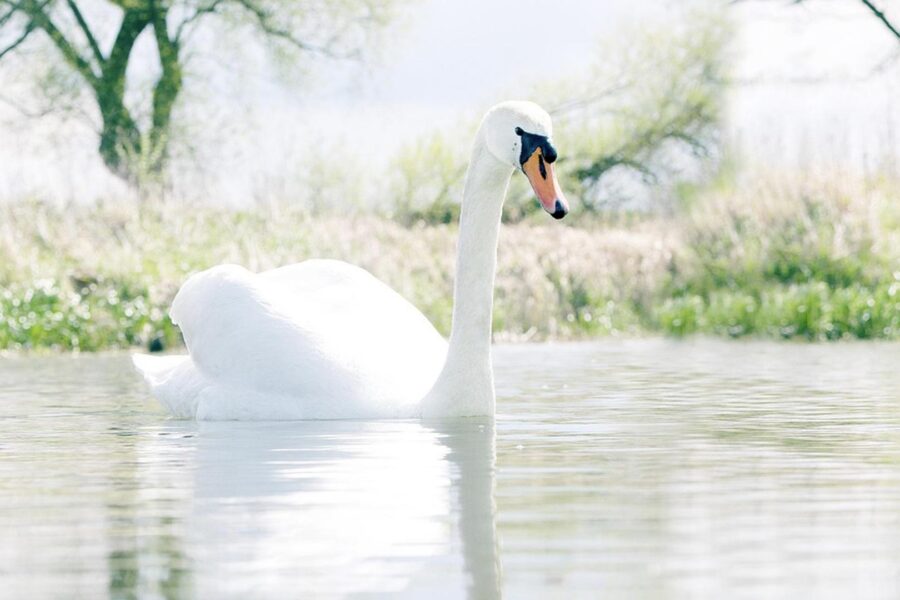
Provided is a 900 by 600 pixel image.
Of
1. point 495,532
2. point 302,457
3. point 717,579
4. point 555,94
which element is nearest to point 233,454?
point 302,457

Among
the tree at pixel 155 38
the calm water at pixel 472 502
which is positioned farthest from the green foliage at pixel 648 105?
the calm water at pixel 472 502

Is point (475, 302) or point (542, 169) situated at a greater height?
point (542, 169)

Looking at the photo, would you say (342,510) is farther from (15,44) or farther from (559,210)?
(15,44)

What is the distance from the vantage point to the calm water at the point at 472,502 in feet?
14.6

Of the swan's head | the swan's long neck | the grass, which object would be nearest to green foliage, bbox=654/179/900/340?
the grass

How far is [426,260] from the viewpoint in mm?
21594

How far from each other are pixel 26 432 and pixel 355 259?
12.4m

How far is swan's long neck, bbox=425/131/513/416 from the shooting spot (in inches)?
332

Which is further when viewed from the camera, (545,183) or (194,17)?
(194,17)

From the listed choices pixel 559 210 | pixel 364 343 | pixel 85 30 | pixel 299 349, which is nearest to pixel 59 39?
pixel 85 30

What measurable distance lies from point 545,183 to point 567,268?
1328 centimetres

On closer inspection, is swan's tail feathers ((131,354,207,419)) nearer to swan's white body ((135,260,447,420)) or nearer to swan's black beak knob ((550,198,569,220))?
swan's white body ((135,260,447,420))

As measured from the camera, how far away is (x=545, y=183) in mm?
7773

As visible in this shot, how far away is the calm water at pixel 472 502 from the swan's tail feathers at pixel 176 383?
0.15 metres
